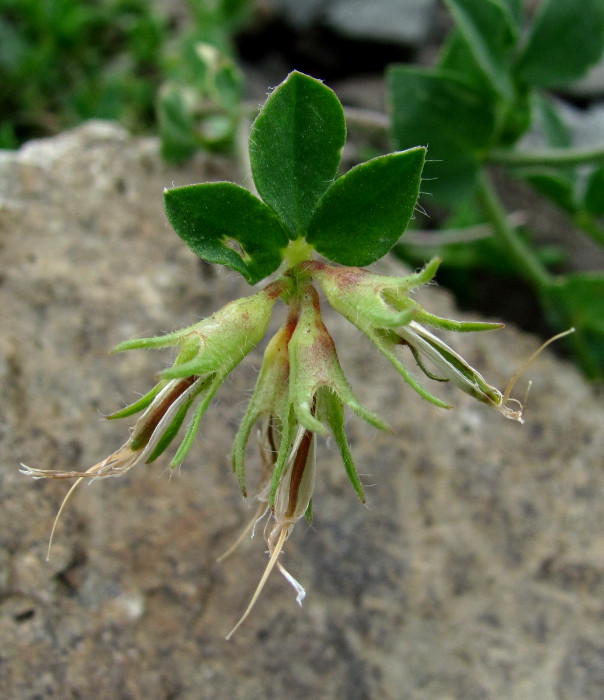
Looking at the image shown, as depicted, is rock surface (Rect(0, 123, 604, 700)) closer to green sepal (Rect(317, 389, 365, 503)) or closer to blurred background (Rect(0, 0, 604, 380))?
blurred background (Rect(0, 0, 604, 380))

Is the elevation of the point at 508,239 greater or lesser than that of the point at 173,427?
lesser

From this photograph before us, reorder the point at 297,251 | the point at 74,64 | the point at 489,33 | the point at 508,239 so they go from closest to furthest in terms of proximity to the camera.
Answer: the point at 297,251 → the point at 489,33 → the point at 508,239 → the point at 74,64

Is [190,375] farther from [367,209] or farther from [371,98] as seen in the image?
[371,98]

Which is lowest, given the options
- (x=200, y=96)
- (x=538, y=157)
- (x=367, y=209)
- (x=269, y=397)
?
(x=200, y=96)

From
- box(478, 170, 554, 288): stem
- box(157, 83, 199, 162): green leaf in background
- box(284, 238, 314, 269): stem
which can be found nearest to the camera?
box(284, 238, 314, 269): stem

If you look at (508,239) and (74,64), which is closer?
(508,239)

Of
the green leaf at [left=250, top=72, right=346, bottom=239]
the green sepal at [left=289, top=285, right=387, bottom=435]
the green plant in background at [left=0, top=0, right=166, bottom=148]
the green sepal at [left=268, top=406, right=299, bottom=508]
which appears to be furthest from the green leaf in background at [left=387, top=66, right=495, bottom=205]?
the green plant in background at [left=0, top=0, right=166, bottom=148]

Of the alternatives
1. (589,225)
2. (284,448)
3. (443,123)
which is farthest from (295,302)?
(589,225)

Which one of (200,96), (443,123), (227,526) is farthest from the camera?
(200,96)
